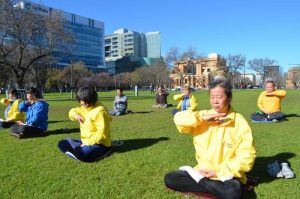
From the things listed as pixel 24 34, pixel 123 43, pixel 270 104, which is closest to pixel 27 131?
pixel 270 104

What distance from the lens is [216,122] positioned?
570cm

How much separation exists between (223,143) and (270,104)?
430 inches

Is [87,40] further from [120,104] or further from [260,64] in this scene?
[120,104]

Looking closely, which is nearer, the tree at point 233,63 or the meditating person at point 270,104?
the meditating person at point 270,104

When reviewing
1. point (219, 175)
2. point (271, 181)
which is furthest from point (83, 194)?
point (271, 181)

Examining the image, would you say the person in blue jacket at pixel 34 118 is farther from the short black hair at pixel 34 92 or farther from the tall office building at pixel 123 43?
the tall office building at pixel 123 43

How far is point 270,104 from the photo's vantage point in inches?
625

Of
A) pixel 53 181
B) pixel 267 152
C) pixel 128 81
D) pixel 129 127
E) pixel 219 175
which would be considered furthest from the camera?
pixel 128 81

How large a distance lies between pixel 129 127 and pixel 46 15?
95.8 feet

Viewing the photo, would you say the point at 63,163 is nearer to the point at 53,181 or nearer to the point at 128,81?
the point at 53,181

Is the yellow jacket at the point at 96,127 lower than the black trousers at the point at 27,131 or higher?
higher

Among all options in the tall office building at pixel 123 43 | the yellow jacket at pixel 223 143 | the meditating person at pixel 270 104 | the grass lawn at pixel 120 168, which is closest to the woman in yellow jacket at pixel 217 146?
the yellow jacket at pixel 223 143

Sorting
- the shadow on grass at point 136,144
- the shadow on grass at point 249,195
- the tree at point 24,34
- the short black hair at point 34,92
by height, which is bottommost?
the shadow on grass at point 249,195

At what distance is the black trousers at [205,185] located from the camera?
205 inches
